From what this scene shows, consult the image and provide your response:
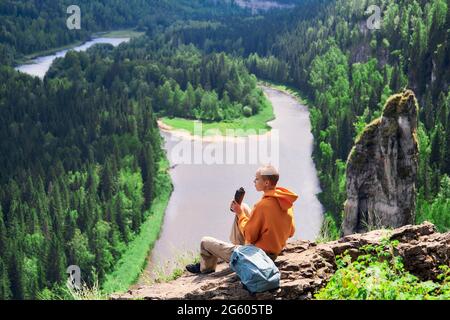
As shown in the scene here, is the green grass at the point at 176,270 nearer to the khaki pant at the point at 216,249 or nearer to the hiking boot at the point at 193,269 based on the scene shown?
the hiking boot at the point at 193,269

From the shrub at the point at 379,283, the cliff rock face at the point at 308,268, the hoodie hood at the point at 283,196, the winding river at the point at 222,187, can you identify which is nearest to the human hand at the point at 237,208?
the cliff rock face at the point at 308,268

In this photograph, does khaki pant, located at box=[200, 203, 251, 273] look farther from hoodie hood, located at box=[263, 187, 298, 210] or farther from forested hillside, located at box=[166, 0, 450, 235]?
forested hillside, located at box=[166, 0, 450, 235]

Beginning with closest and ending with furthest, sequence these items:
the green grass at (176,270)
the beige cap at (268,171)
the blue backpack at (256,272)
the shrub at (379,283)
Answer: the shrub at (379,283)
the blue backpack at (256,272)
the beige cap at (268,171)
the green grass at (176,270)

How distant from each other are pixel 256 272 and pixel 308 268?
2139mm

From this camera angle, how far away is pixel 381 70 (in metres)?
137

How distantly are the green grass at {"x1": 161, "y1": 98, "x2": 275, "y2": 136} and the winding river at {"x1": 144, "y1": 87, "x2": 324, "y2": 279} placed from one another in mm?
4851

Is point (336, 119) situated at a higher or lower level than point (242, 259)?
lower

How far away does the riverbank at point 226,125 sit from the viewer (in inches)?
5266

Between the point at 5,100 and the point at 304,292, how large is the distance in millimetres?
118260

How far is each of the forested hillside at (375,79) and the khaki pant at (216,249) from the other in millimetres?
44331

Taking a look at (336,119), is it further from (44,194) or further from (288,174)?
(44,194)

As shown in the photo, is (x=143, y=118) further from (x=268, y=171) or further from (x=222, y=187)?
(x=268, y=171)

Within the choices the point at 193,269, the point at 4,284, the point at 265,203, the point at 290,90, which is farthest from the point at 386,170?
the point at 290,90

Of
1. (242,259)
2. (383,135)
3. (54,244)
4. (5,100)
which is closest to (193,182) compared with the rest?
(54,244)
